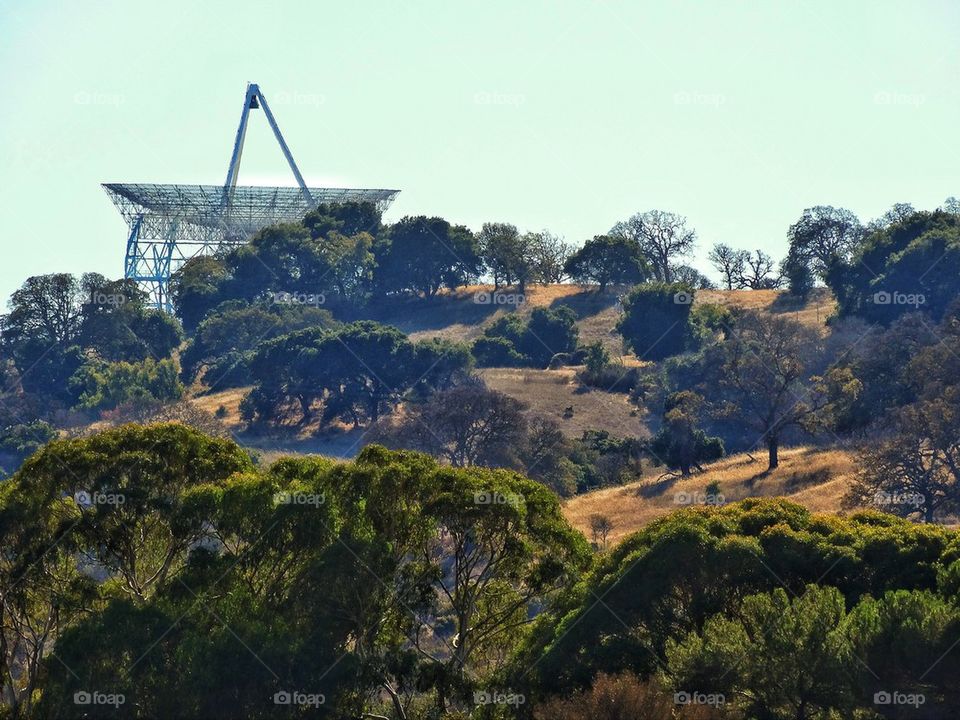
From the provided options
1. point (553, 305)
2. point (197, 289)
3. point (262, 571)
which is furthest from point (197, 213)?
point (262, 571)

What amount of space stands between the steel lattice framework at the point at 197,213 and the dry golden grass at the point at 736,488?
70179 mm

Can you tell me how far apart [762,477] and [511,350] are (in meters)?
46.9

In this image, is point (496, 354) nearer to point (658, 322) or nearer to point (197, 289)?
point (658, 322)

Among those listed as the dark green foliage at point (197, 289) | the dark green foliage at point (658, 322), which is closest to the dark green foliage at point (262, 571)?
the dark green foliage at point (658, 322)

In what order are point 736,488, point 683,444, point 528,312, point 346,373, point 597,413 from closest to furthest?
point 736,488
point 683,444
point 597,413
point 346,373
point 528,312

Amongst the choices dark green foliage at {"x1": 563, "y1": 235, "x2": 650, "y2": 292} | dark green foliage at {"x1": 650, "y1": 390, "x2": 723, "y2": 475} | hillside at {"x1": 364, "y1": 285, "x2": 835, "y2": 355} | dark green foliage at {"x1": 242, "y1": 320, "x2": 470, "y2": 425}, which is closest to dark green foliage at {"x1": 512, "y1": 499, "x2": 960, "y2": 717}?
dark green foliage at {"x1": 650, "y1": 390, "x2": 723, "y2": 475}

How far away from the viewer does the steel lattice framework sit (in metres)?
148

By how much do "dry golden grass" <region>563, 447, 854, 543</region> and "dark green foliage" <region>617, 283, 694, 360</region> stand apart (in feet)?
114

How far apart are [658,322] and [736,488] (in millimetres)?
45466

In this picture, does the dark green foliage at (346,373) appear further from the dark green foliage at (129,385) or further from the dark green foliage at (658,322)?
the dark green foliage at (658,322)

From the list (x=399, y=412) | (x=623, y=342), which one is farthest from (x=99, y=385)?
(x=623, y=342)

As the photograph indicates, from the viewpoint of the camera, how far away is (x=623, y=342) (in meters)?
130

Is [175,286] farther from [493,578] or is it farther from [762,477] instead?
[493,578]

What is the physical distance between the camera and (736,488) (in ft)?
265
